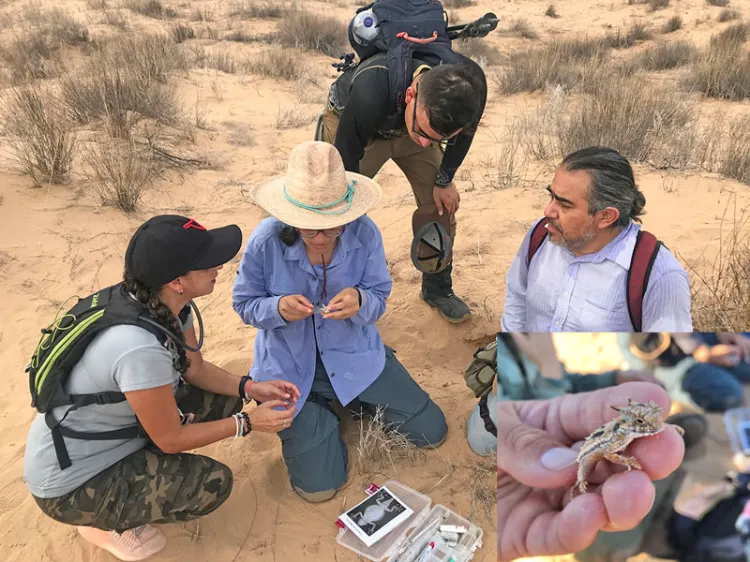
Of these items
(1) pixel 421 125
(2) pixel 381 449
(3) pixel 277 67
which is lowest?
(2) pixel 381 449

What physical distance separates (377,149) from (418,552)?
214cm

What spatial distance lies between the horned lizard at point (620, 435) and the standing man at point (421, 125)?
1.55 m

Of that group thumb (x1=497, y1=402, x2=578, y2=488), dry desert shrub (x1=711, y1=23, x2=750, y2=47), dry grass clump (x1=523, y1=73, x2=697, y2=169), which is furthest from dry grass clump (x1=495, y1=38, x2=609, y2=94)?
thumb (x1=497, y1=402, x2=578, y2=488)

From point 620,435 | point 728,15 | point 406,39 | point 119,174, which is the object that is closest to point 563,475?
point 620,435

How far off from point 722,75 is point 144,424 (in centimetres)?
867

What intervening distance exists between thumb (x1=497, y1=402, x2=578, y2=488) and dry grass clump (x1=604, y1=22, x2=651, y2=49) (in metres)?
11.9

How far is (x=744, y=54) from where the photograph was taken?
875 centimetres

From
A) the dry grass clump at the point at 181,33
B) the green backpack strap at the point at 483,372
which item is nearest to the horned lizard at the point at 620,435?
the green backpack strap at the point at 483,372

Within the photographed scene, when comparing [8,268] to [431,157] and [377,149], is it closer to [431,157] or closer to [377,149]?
[377,149]

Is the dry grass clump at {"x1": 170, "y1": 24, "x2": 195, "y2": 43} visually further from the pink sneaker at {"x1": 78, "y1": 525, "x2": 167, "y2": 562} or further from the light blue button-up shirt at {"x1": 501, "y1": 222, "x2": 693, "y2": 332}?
the light blue button-up shirt at {"x1": 501, "y1": 222, "x2": 693, "y2": 332}

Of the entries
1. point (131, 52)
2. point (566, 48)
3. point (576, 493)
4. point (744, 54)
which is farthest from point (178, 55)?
point (576, 493)

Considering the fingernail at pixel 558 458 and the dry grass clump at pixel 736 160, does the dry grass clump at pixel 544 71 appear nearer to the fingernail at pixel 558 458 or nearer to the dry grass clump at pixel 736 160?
the dry grass clump at pixel 736 160

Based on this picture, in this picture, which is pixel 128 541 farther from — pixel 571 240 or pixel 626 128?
pixel 626 128

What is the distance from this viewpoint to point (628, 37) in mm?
11664
